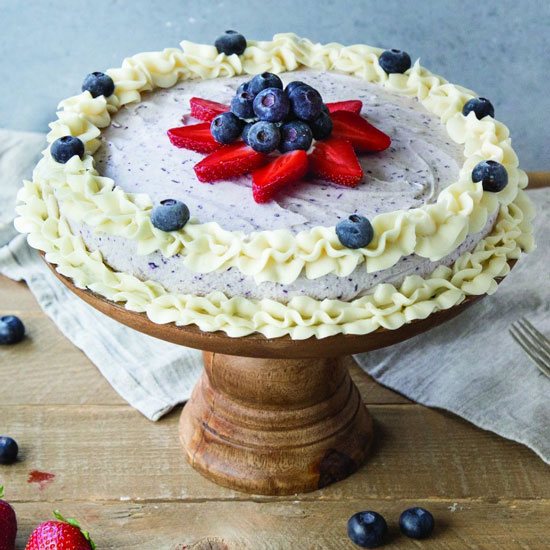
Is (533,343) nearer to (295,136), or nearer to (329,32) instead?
(295,136)

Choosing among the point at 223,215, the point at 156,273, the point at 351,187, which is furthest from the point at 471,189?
the point at 156,273

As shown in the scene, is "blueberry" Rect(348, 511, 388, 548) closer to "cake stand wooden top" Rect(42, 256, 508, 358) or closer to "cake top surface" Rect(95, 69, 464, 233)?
"cake stand wooden top" Rect(42, 256, 508, 358)

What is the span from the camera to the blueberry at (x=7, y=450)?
7.81 ft

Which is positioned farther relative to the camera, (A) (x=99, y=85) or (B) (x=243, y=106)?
(A) (x=99, y=85)

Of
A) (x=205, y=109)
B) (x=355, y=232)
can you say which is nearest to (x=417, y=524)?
(x=355, y=232)

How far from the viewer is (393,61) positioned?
2572mm

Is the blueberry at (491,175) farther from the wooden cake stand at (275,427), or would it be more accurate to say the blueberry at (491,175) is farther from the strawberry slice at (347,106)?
the wooden cake stand at (275,427)

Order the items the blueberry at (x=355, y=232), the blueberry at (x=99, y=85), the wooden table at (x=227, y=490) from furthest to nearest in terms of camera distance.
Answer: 1. the blueberry at (x=99, y=85)
2. the wooden table at (x=227, y=490)
3. the blueberry at (x=355, y=232)

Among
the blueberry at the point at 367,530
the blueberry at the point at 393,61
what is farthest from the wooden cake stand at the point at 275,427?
the blueberry at the point at 393,61

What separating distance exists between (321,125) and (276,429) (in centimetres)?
77

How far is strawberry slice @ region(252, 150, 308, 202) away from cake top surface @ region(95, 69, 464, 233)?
25 millimetres

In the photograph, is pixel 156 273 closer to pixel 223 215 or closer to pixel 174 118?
pixel 223 215

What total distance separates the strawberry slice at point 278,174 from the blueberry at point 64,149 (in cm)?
42

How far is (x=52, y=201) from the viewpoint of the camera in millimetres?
2172
